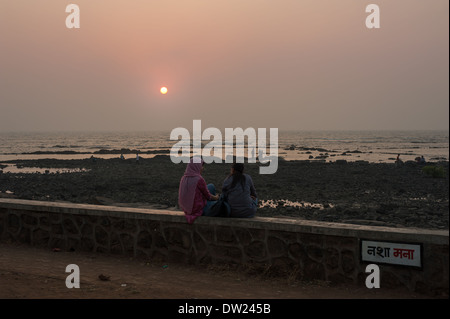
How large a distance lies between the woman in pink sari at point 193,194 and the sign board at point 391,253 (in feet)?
6.99

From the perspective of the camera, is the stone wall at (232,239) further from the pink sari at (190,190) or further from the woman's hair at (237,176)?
the woman's hair at (237,176)

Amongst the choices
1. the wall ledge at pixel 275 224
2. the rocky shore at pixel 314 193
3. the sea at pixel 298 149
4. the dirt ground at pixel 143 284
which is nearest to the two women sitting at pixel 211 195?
the wall ledge at pixel 275 224

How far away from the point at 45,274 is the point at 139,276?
1.17 meters

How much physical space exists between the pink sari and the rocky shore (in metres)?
6.19

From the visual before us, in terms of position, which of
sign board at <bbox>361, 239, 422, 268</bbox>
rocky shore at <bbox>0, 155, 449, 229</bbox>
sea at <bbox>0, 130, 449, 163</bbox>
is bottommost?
rocky shore at <bbox>0, 155, 449, 229</bbox>

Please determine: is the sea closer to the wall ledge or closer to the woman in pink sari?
the wall ledge

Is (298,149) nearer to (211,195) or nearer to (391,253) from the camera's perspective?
(211,195)

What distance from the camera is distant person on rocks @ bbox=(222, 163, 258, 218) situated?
6031mm

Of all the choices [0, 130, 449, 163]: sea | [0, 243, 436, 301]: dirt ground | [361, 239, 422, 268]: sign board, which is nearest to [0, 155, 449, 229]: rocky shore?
[361, 239, 422, 268]: sign board

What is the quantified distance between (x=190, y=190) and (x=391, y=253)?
8.65 ft

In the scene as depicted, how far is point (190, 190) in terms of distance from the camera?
6.15m

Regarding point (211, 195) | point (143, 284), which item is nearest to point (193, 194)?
point (211, 195)
